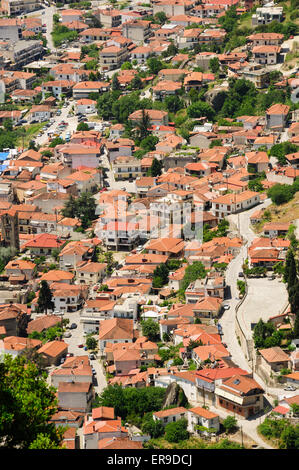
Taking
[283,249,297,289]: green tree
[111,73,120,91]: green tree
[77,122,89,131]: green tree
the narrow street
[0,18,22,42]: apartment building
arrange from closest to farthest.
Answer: the narrow street → [283,249,297,289]: green tree → [77,122,89,131]: green tree → [111,73,120,91]: green tree → [0,18,22,42]: apartment building

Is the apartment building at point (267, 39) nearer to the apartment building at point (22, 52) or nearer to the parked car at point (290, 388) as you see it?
the apartment building at point (22, 52)

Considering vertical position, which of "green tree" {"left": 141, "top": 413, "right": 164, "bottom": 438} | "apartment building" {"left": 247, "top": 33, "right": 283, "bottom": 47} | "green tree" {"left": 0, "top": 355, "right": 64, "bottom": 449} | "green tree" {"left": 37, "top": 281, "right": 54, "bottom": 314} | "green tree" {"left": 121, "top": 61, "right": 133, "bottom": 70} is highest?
"green tree" {"left": 0, "top": 355, "right": 64, "bottom": 449}

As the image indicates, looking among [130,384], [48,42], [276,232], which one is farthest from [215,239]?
[48,42]

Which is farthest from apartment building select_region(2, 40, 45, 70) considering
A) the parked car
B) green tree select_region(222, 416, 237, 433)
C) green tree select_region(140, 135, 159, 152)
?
green tree select_region(222, 416, 237, 433)

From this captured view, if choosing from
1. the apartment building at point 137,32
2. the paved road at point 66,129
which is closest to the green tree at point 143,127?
the paved road at point 66,129

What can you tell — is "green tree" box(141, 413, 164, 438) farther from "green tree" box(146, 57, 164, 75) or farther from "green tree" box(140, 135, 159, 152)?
"green tree" box(146, 57, 164, 75)

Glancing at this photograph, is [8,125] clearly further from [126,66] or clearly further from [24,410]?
[24,410]

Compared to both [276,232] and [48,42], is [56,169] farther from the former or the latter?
[48,42]

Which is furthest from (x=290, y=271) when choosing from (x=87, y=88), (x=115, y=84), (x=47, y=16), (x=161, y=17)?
(x=47, y=16)
